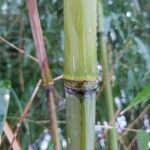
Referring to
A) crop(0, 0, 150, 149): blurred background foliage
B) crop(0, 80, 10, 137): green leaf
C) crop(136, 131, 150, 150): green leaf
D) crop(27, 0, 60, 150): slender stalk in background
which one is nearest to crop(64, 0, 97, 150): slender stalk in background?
crop(27, 0, 60, 150): slender stalk in background

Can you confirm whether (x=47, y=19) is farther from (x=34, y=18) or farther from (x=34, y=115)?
(x=34, y=18)

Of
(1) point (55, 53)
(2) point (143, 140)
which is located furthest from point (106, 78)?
(1) point (55, 53)

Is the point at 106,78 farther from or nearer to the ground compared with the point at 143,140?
farther from the ground

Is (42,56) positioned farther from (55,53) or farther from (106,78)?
(55,53)

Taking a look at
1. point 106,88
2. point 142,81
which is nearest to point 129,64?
point 142,81

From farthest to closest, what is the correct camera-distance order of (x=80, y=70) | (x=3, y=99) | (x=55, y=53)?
(x=55, y=53) < (x=3, y=99) < (x=80, y=70)

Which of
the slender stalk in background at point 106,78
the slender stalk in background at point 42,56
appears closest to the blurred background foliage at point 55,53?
the slender stalk in background at point 106,78
